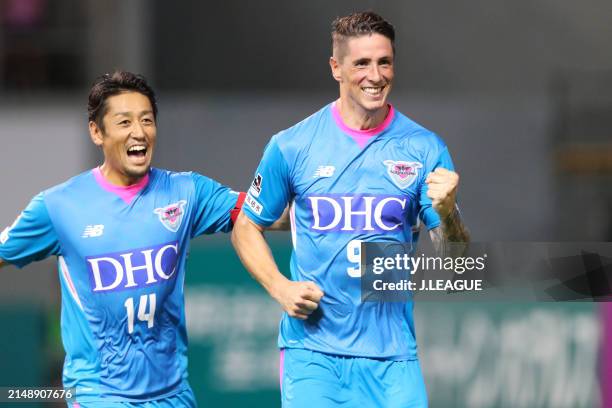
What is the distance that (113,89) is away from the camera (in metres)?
6.07

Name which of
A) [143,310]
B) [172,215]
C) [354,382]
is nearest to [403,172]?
[354,382]

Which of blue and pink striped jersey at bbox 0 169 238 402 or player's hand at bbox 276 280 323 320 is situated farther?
blue and pink striped jersey at bbox 0 169 238 402

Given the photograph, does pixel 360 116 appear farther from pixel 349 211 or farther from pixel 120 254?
pixel 120 254

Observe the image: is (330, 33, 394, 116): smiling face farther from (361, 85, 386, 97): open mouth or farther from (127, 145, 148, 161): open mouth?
(127, 145, 148, 161): open mouth

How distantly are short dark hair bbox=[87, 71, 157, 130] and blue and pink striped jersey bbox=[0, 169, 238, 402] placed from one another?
305 millimetres

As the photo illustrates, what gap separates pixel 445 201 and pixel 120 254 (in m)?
1.54

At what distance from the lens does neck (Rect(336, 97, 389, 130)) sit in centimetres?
589

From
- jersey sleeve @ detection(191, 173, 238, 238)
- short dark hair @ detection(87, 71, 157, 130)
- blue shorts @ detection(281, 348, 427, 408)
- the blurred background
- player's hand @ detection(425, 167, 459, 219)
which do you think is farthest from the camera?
the blurred background

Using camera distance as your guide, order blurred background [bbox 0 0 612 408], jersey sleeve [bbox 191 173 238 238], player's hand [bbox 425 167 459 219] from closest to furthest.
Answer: player's hand [bbox 425 167 459 219]
jersey sleeve [bbox 191 173 238 238]
blurred background [bbox 0 0 612 408]

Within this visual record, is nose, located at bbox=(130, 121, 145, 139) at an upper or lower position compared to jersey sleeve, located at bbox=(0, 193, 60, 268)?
upper

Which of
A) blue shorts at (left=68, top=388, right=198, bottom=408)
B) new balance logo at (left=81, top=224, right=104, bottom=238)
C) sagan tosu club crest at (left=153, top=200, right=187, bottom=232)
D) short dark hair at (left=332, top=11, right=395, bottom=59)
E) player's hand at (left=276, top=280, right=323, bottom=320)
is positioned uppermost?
short dark hair at (left=332, top=11, right=395, bottom=59)

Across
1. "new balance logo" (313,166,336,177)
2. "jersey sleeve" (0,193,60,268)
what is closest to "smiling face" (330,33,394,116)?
"new balance logo" (313,166,336,177)

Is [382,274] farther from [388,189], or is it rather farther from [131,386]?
[131,386]

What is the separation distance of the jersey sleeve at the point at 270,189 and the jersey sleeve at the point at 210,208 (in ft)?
0.91
